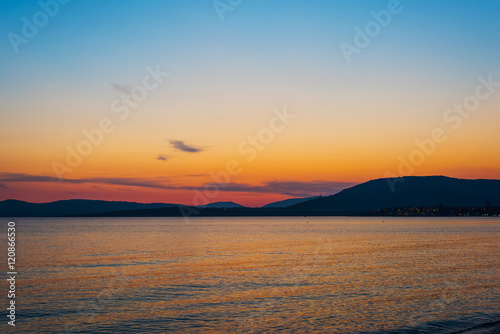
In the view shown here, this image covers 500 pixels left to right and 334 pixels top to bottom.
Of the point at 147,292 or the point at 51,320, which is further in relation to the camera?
the point at 147,292

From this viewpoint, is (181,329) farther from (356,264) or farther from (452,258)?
(452,258)

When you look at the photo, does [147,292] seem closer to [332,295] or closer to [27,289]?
[27,289]

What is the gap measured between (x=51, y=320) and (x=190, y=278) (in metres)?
18.0

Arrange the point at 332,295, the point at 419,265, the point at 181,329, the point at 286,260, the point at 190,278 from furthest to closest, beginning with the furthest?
the point at 286,260
the point at 419,265
the point at 190,278
the point at 332,295
the point at 181,329

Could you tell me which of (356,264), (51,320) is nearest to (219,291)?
(51,320)

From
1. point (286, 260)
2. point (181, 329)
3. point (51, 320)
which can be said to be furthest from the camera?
point (286, 260)

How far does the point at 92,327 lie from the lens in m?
27.0

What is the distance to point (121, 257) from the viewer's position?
6562 cm

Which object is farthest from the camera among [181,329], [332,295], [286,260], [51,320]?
[286,260]

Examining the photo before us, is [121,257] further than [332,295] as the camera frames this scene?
Yes

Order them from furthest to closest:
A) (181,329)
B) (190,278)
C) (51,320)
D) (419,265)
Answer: (419,265) < (190,278) < (51,320) < (181,329)

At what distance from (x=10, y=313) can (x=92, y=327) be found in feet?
23.2

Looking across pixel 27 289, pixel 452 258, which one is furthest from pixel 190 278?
pixel 452 258

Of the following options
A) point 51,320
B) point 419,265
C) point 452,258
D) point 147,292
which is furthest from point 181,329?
point 452,258
